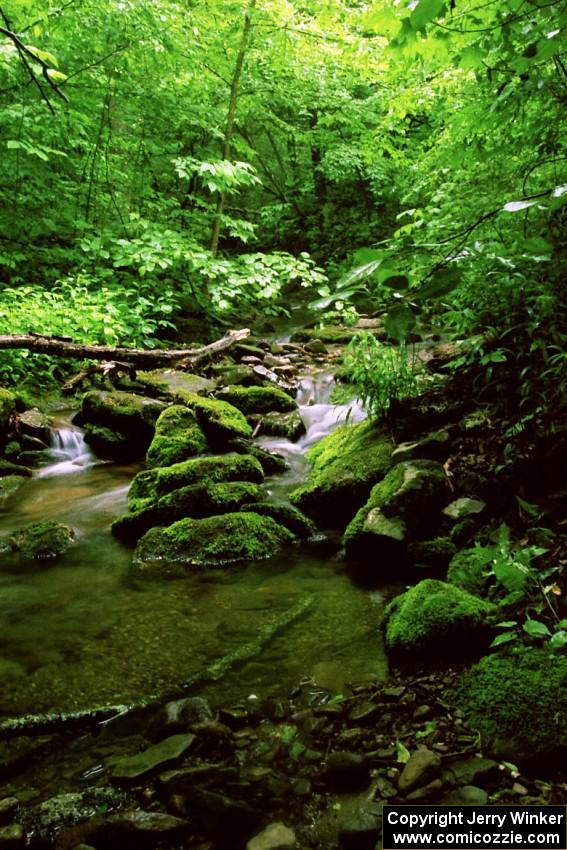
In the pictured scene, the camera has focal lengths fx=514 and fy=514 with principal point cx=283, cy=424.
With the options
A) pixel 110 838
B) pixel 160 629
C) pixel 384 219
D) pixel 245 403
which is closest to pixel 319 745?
pixel 110 838

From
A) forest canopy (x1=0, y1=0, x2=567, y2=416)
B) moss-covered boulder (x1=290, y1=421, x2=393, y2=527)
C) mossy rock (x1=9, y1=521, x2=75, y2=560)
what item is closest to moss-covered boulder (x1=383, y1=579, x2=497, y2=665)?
forest canopy (x1=0, y1=0, x2=567, y2=416)

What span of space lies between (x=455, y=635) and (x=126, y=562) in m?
3.14

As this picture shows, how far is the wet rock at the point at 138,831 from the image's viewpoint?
1892 millimetres

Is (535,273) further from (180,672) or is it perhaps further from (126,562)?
(126,562)

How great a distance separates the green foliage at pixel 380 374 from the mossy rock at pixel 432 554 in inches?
71.4

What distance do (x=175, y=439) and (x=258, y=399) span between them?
2.08 metres

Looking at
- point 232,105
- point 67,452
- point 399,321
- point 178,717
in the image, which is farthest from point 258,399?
point 399,321

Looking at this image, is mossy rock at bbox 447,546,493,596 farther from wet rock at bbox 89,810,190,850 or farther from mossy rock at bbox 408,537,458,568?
wet rock at bbox 89,810,190,850

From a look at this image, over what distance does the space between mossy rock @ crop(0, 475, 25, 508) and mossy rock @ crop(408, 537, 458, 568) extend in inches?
194

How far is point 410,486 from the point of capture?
448 cm

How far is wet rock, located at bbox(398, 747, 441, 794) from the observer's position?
2033 mm

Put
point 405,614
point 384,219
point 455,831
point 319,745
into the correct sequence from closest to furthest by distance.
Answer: point 455,831
point 319,745
point 405,614
point 384,219

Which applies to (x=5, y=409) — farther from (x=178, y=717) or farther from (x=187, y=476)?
(x=178, y=717)

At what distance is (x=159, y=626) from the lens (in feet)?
12.1
